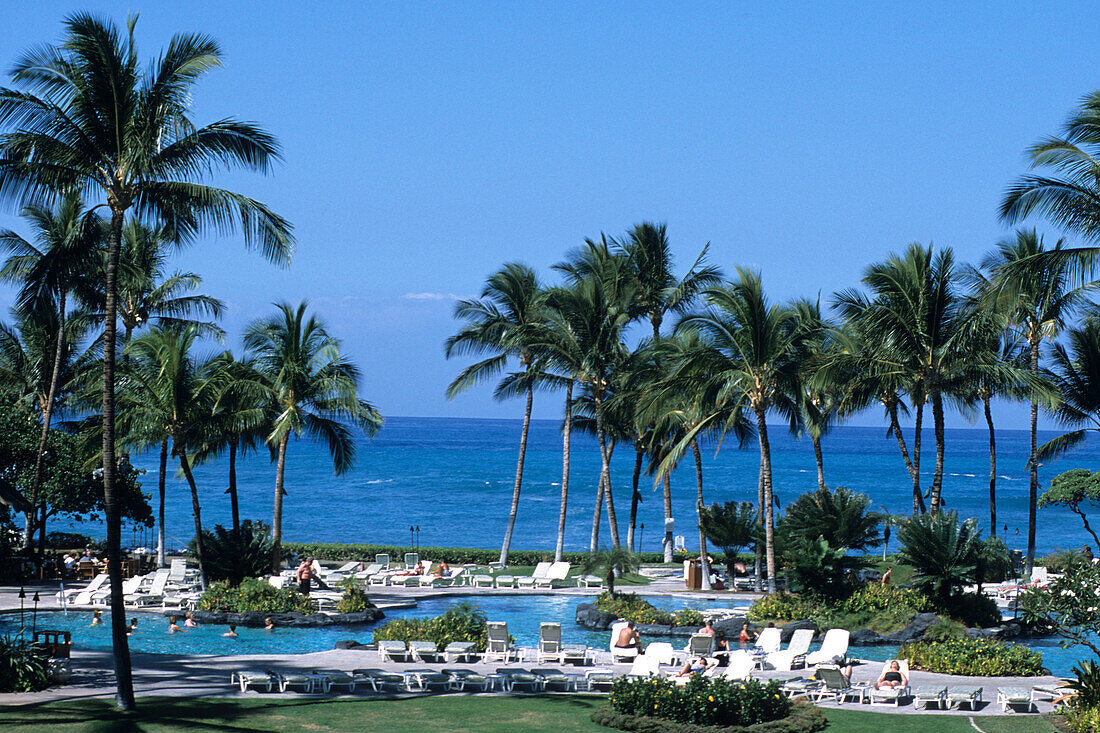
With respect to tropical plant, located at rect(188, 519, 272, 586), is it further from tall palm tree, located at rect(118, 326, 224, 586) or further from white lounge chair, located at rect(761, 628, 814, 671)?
white lounge chair, located at rect(761, 628, 814, 671)

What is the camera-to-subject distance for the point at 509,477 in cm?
12769

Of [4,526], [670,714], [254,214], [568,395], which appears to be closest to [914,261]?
[568,395]

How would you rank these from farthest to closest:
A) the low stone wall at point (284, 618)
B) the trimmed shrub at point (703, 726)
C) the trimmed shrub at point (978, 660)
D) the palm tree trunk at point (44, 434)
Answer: the palm tree trunk at point (44, 434) < the low stone wall at point (284, 618) < the trimmed shrub at point (978, 660) < the trimmed shrub at point (703, 726)

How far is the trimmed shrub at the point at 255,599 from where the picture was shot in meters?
26.1

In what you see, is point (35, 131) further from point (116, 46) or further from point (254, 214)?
point (254, 214)

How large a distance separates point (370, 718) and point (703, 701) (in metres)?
4.89

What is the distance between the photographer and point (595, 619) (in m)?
26.2

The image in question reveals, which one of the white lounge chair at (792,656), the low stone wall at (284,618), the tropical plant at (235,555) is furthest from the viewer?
the tropical plant at (235,555)

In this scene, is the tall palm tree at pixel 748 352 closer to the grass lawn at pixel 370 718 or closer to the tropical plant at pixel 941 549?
the tropical plant at pixel 941 549

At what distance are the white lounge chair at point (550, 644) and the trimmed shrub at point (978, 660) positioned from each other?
6914 millimetres

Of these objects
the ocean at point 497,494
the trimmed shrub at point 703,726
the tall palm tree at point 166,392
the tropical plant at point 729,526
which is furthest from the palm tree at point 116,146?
the ocean at point 497,494

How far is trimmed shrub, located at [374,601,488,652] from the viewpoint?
70.9 ft

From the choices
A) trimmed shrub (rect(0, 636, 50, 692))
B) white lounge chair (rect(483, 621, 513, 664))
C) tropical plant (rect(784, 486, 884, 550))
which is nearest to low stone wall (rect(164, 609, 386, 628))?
white lounge chair (rect(483, 621, 513, 664))

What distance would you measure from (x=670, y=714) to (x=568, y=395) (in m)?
21.1
